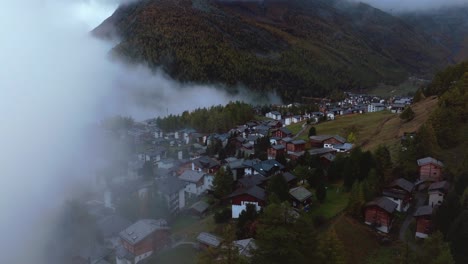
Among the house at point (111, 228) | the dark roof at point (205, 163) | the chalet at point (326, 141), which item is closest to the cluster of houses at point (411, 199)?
the chalet at point (326, 141)

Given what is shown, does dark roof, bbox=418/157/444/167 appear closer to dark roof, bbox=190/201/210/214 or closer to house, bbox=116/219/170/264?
dark roof, bbox=190/201/210/214

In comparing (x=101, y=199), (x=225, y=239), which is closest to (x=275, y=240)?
(x=225, y=239)

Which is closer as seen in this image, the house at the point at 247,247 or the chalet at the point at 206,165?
the house at the point at 247,247

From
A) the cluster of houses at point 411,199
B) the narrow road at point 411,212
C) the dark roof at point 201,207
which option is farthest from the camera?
the dark roof at point 201,207

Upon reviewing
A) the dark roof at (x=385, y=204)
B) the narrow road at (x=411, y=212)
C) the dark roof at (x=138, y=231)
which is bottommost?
the dark roof at (x=138, y=231)

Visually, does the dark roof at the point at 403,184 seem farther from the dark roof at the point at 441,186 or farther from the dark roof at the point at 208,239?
the dark roof at the point at 208,239

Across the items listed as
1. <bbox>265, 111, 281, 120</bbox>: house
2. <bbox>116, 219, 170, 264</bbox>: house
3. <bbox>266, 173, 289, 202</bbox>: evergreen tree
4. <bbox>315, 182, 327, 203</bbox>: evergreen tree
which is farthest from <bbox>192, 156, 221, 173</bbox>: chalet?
<bbox>265, 111, 281, 120</bbox>: house

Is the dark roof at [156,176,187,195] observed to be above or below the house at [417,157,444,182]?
below

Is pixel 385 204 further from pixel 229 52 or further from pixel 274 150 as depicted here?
pixel 229 52
